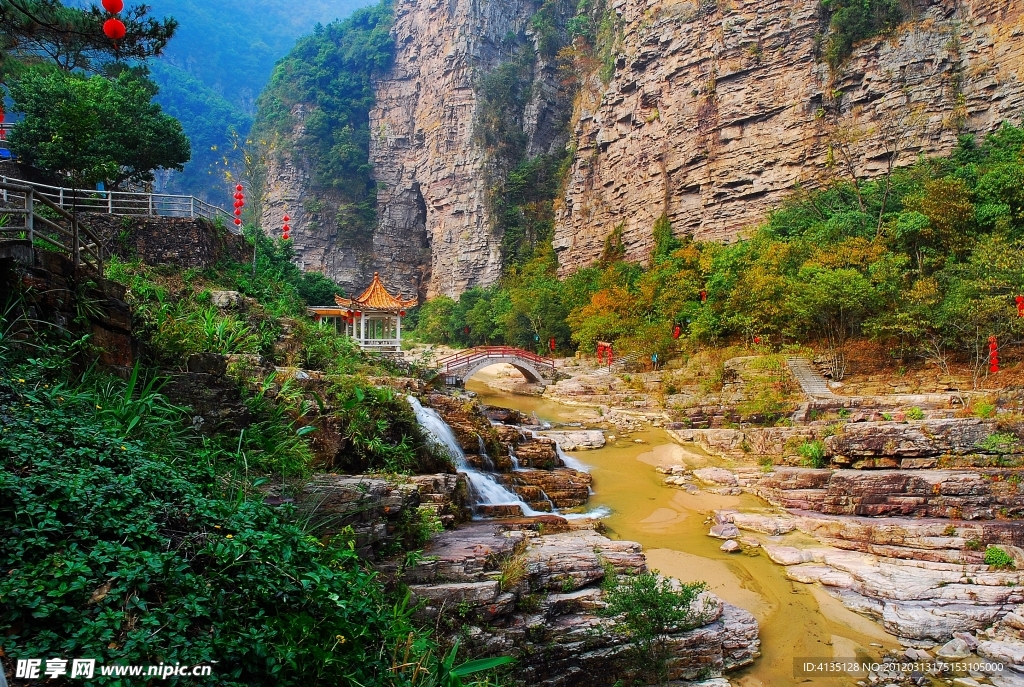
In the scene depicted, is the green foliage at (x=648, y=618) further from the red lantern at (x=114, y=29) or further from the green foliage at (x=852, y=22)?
the green foliage at (x=852, y=22)

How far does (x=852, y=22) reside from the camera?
25562mm

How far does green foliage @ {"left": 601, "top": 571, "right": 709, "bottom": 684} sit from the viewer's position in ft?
19.3

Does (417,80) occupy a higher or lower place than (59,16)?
higher

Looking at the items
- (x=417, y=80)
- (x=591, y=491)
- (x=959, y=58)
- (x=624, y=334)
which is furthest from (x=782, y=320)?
(x=417, y=80)

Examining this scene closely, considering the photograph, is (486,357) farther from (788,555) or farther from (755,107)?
(755,107)

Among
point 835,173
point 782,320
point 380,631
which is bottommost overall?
point 380,631

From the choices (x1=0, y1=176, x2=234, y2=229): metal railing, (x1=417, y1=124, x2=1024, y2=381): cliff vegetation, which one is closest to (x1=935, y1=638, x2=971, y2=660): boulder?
(x1=417, y1=124, x2=1024, y2=381): cliff vegetation

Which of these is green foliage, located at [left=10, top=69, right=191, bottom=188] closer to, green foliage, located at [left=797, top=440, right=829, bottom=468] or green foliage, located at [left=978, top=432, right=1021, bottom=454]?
green foliage, located at [left=797, top=440, right=829, bottom=468]

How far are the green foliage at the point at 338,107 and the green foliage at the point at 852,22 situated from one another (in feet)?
109

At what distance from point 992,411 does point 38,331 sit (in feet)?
51.8

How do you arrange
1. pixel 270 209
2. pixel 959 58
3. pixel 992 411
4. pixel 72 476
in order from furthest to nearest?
pixel 270 209, pixel 959 58, pixel 992 411, pixel 72 476

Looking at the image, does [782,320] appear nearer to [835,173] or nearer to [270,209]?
[835,173]

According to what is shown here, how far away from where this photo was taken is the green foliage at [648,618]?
19.3 feet

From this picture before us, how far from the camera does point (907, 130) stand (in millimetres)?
23531
